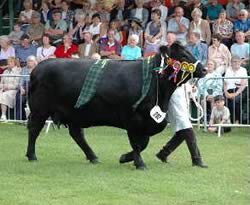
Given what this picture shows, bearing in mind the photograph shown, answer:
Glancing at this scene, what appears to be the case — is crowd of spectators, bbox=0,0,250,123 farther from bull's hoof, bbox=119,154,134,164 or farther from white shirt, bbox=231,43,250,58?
bull's hoof, bbox=119,154,134,164

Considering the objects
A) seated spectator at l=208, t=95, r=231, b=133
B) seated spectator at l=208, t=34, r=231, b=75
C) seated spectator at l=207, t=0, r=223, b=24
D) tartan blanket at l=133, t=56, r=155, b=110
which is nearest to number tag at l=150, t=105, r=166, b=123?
tartan blanket at l=133, t=56, r=155, b=110

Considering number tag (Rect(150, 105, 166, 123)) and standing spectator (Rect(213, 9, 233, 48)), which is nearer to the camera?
number tag (Rect(150, 105, 166, 123))

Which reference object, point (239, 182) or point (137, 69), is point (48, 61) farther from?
point (239, 182)

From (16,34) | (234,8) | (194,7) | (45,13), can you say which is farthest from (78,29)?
(234,8)

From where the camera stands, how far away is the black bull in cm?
1052

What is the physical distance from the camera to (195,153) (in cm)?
1078

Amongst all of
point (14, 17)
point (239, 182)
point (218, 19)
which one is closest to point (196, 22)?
point (218, 19)

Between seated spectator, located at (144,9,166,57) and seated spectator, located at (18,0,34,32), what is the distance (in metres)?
3.81

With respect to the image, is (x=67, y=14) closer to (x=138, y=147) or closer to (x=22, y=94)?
(x=22, y=94)

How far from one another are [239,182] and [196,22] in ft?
28.7

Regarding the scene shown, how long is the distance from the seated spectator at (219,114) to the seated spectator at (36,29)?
605 cm

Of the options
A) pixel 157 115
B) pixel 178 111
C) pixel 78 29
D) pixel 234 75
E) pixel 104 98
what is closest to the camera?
pixel 157 115

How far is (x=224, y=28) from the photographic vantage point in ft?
57.9

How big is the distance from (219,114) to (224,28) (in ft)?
10.1
